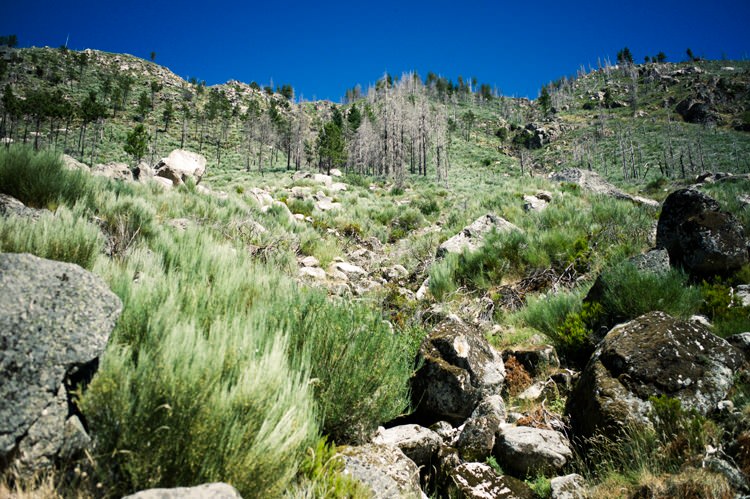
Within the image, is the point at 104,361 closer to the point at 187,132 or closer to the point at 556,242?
the point at 556,242

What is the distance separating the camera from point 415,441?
2.77 meters

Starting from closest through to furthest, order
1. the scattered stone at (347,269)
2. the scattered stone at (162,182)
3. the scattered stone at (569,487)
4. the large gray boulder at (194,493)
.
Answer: the large gray boulder at (194,493), the scattered stone at (569,487), the scattered stone at (347,269), the scattered stone at (162,182)

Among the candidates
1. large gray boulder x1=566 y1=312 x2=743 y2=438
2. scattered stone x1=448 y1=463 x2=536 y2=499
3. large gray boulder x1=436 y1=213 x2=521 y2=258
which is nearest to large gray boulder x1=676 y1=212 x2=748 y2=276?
large gray boulder x1=566 y1=312 x2=743 y2=438

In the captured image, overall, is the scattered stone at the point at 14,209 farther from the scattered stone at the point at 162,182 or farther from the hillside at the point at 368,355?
the scattered stone at the point at 162,182

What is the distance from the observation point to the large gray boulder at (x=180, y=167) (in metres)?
13.8

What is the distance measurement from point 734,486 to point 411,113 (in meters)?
69.7

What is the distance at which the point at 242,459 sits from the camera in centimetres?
159

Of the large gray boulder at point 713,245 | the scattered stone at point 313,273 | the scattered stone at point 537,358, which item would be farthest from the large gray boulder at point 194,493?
the large gray boulder at point 713,245

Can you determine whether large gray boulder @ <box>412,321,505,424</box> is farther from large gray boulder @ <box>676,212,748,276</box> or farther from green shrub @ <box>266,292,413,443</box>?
large gray boulder @ <box>676,212,748,276</box>

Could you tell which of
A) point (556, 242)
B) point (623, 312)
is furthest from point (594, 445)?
point (556, 242)

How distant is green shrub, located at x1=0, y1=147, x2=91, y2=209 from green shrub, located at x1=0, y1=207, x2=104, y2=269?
103 inches

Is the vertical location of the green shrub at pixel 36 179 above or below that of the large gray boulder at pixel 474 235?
above

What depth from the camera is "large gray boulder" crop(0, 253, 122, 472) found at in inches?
52.9

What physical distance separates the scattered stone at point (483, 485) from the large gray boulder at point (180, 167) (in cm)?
1400
